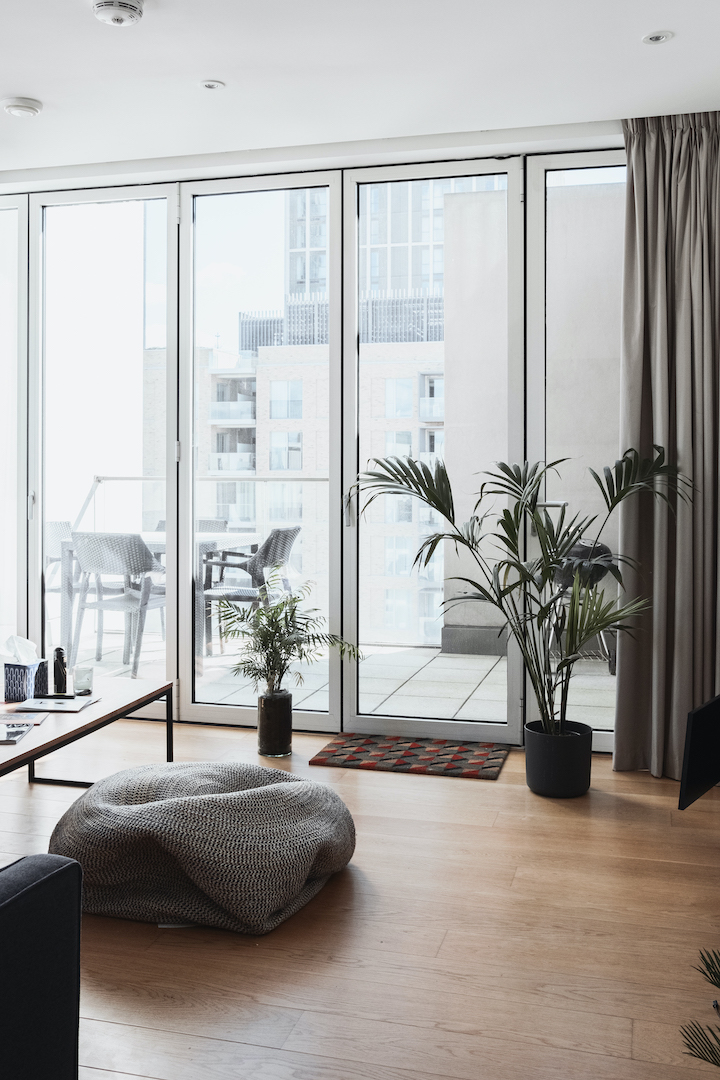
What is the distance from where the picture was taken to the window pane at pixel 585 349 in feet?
13.5

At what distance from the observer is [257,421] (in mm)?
4590

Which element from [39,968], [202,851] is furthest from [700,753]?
[202,851]

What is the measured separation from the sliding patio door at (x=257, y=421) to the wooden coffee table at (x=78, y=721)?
866 mm

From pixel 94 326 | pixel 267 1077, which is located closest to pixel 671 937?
pixel 267 1077

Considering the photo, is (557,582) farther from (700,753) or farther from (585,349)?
(700,753)

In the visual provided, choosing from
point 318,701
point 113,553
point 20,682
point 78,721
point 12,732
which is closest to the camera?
point 12,732

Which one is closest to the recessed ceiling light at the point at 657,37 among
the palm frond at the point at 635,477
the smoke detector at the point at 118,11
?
the palm frond at the point at 635,477

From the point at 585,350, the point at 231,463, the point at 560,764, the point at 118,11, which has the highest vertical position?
the point at 118,11

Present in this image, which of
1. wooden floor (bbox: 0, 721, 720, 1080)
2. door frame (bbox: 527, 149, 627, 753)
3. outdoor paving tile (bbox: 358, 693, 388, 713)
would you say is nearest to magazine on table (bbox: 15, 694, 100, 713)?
wooden floor (bbox: 0, 721, 720, 1080)

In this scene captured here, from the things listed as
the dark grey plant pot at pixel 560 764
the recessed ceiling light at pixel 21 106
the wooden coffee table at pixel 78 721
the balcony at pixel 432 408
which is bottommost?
the dark grey plant pot at pixel 560 764

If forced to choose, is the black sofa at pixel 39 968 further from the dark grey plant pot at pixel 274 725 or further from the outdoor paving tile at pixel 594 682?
the outdoor paving tile at pixel 594 682

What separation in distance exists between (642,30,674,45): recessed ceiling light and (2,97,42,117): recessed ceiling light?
2.27 meters

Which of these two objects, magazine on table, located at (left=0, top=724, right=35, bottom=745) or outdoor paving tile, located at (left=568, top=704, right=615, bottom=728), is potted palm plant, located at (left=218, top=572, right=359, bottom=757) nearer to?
outdoor paving tile, located at (left=568, top=704, right=615, bottom=728)

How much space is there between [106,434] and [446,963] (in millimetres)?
3320
